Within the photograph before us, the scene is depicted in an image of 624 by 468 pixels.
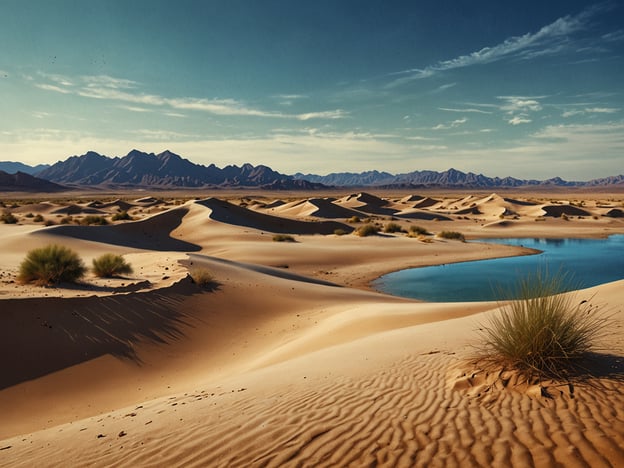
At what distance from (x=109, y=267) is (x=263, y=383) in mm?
10045

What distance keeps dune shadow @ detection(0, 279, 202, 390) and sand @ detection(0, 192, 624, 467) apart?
0.12 ft

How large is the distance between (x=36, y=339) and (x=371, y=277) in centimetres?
1533

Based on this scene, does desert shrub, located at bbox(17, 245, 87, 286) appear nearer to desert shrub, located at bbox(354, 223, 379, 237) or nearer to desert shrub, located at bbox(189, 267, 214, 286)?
desert shrub, located at bbox(189, 267, 214, 286)

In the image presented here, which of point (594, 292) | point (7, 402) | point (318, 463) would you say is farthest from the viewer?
point (594, 292)

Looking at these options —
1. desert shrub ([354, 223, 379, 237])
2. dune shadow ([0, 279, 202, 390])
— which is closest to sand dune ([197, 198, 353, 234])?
desert shrub ([354, 223, 379, 237])

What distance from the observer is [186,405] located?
543 cm

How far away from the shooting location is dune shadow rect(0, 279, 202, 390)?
799cm

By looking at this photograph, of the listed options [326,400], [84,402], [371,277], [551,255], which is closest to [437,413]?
[326,400]

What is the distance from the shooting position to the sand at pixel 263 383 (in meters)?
3.85

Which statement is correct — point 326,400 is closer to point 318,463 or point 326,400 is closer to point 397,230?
point 318,463

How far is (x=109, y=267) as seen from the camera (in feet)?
46.3

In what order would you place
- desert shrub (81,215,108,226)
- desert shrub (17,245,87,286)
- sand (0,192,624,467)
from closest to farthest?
sand (0,192,624,467), desert shrub (17,245,87,286), desert shrub (81,215,108,226)

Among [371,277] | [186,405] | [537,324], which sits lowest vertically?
[371,277]

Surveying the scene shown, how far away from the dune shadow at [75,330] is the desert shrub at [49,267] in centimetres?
248
